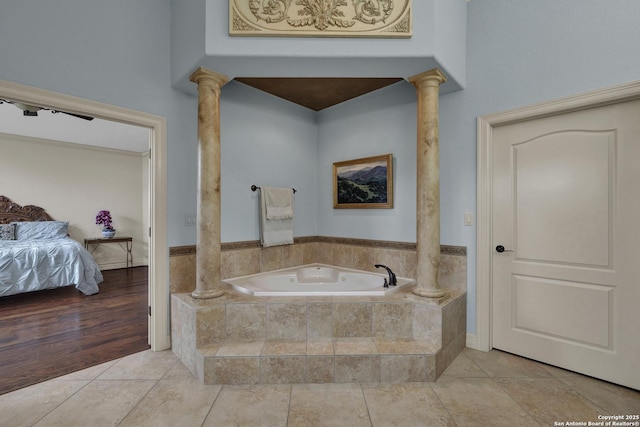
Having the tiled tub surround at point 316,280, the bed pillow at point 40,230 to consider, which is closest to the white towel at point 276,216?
the tiled tub surround at point 316,280

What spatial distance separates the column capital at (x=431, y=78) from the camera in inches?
90.2

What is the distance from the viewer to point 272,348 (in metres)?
2.10

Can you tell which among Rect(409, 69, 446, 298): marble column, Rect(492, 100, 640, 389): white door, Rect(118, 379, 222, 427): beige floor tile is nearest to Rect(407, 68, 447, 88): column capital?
Rect(409, 69, 446, 298): marble column

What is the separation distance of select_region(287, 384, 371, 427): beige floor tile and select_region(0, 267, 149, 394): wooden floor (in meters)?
1.55

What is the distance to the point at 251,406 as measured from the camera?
1.78 meters

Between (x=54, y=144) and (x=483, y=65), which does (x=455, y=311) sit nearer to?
(x=483, y=65)

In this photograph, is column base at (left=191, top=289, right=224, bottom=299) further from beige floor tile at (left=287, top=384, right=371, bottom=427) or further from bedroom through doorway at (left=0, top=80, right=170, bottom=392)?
beige floor tile at (left=287, top=384, right=371, bottom=427)

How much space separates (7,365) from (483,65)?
437 cm

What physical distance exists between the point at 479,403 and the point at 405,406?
1.48 ft

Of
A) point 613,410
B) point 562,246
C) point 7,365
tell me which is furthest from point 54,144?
point 613,410

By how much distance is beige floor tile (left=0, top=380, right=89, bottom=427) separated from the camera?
1670 millimetres

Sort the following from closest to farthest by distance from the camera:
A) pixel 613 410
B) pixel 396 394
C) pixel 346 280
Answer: pixel 613 410 → pixel 396 394 → pixel 346 280

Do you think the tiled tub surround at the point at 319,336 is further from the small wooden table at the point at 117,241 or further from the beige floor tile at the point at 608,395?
the small wooden table at the point at 117,241

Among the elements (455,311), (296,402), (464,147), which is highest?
(464,147)
